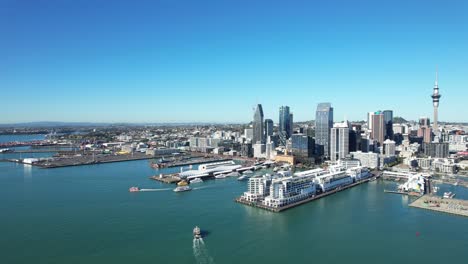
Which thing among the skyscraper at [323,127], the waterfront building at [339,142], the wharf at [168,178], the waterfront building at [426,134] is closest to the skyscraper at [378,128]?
the waterfront building at [426,134]

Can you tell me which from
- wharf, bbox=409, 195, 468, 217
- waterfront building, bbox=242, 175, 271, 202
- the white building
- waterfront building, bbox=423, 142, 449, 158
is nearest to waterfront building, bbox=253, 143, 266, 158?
the white building

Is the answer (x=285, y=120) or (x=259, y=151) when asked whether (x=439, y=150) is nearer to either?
(x=259, y=151)

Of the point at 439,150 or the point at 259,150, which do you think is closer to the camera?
the point at 439,150

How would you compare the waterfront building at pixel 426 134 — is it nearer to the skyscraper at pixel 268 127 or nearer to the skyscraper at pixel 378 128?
the skyscraper at pixel 378 128

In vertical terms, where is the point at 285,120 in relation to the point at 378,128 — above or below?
above

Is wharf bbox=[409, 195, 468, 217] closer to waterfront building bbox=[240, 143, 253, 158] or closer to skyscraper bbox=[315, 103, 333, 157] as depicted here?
skyscraper bbox=[315, 103, 333, 157]

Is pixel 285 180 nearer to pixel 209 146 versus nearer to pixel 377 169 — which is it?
pixel 377 169

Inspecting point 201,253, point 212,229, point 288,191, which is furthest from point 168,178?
point 201,253
